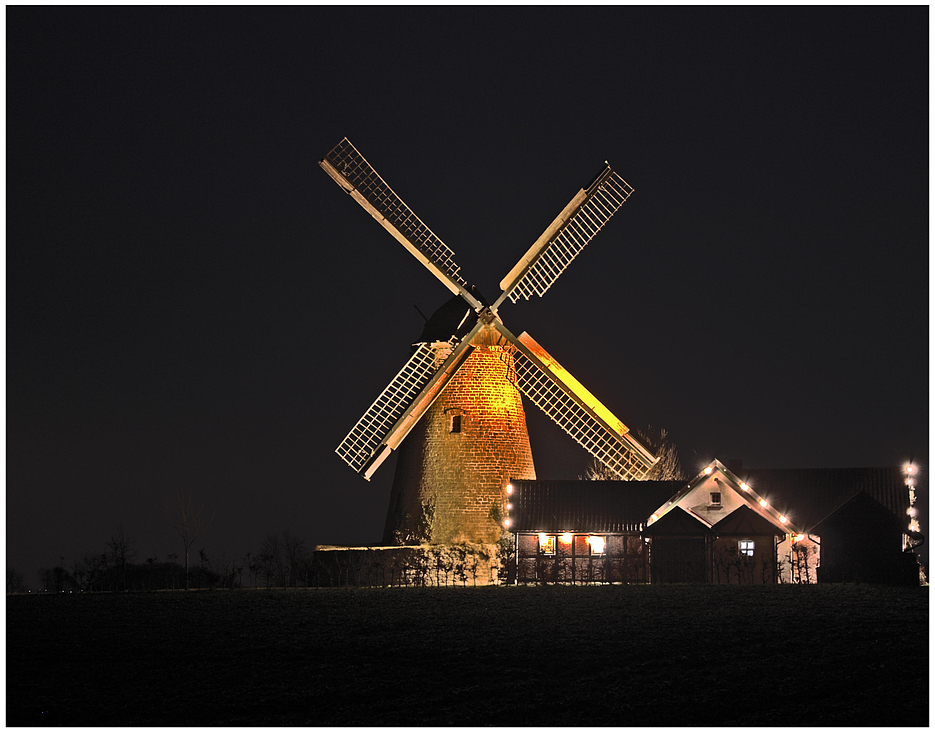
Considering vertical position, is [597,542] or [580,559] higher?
[597,542]

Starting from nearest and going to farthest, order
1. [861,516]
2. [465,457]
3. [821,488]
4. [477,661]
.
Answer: [477,661]
[861,516]
[465,457]
[821,488]

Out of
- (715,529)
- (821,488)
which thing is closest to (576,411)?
(715,529)

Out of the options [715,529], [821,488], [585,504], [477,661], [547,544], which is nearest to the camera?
[477,661]

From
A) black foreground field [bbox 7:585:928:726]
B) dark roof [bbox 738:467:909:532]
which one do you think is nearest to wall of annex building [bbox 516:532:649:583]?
dark roof [bbox 738:467:909:532]

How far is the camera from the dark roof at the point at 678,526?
32.6 metres

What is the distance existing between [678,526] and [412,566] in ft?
24.5

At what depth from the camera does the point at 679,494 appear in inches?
1297

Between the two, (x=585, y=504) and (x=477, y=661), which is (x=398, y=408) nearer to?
(x=585, y=504)

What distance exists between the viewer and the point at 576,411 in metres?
34.8

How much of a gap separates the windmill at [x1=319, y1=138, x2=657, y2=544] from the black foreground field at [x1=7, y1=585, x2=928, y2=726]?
22.8 ft

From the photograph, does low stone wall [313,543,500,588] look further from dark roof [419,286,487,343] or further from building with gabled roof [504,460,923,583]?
dark roof [419,286,487,343]

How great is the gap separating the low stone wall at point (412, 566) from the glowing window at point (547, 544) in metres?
1.33

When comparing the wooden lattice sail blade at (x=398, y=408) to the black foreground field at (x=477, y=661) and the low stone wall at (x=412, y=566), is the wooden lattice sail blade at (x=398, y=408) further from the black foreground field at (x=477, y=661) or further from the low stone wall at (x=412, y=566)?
the black foreground field at (x=477, y=661)

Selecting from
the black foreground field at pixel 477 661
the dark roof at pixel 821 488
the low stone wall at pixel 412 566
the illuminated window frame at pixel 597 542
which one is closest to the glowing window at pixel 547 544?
the illuminated window frame at pixel 597 542
